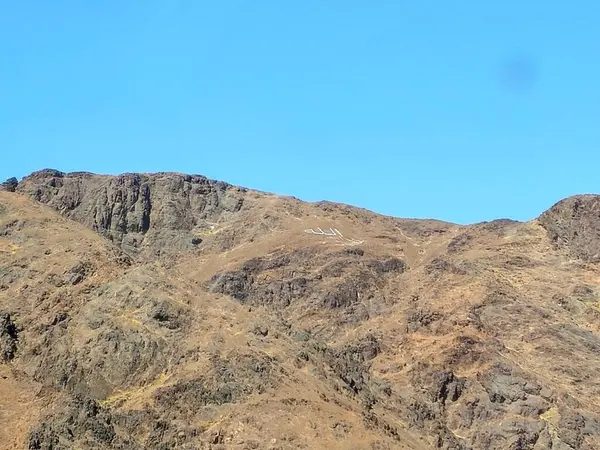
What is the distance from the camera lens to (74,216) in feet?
424

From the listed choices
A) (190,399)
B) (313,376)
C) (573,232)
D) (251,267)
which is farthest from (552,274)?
(190,399)

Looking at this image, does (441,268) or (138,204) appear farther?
(138,204)

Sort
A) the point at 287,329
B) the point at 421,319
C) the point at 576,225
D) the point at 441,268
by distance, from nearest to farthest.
→ the point at 287,329, the point at 421,319, the point at 441,268, the point at 576,225

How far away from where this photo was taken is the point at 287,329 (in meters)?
66.8

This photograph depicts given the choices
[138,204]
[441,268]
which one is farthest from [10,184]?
[441,268]

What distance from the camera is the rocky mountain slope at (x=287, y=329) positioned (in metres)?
53.6

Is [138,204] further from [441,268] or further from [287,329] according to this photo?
[287,329]

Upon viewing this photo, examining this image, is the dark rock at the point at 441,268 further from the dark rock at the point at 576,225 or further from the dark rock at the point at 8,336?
the dark rock at the point at 8,336

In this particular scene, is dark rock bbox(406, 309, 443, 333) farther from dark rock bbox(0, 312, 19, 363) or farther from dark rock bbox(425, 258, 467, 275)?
dark rock bbox(0, 312, 19, 363)

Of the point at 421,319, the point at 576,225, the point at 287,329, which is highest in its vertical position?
the point at 576,225

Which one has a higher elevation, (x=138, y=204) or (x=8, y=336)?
(x=138, y=204)

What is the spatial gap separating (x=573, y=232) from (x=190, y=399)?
6348cm

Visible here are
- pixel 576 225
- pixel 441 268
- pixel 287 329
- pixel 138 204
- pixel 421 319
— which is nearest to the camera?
pixel 287 329

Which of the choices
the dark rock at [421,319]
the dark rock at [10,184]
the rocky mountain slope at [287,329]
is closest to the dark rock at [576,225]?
the rocky mountain slope at [287,329]
